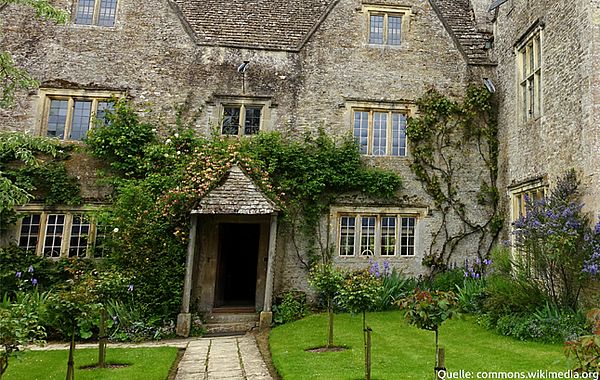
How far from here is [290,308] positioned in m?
10.9

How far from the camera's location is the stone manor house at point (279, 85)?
11664mm

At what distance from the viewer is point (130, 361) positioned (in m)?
7.28

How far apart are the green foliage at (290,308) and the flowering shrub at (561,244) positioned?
5.25 m

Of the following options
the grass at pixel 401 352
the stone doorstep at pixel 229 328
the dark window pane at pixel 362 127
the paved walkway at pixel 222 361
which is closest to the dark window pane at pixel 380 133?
the dark window pane at pixel 362 127

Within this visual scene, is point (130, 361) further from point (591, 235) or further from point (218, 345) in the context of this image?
point (591, 235)

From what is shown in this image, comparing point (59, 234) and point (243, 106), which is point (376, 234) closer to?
point (243, 106)

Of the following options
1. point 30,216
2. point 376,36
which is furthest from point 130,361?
point 376,36

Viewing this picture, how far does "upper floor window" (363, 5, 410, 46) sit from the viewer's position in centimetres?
1353

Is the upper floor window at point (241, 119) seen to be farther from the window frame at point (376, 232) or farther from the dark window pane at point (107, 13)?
the dark window pane at point (107, 13)

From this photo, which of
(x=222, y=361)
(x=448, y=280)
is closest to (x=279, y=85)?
(x=448, y=280)

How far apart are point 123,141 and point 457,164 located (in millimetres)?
9629

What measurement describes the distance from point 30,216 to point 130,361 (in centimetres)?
651

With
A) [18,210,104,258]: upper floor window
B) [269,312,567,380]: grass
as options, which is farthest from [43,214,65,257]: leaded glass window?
[269,312,567,380]: grass

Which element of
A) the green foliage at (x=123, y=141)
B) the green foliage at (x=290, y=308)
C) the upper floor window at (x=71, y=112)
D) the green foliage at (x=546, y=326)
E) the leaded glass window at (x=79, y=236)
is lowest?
the green foliage at (x=290, y=308)
